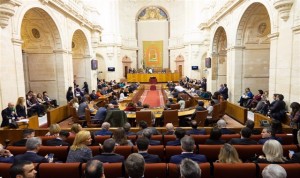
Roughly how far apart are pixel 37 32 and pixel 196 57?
54.5 ft

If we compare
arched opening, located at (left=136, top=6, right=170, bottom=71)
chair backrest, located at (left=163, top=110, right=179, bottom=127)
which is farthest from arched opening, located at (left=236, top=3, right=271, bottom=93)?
arched opening, located at (left=136, top=6, right=170, bottom=71)

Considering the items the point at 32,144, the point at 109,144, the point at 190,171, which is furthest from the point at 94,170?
the point at 32,144

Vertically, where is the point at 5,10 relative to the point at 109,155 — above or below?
above

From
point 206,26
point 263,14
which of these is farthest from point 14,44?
point 206,26

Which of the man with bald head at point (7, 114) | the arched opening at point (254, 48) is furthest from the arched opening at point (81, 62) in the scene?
→ the arched opening at point (254, 48)

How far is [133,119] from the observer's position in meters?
8.10

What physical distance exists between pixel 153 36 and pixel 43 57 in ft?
63.4

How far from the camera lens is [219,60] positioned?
51.3ft

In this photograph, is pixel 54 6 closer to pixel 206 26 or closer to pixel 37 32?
pixel 37 32

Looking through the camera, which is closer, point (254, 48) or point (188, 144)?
point (188, 144)

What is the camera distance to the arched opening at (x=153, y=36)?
96.3 ft

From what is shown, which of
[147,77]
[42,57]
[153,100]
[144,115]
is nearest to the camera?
[144,115]

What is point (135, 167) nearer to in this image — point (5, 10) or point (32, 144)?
point (32, 144)

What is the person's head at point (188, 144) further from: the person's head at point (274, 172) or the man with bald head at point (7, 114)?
the man with bald head at point (7, 114)
